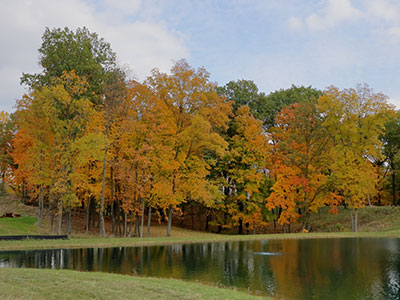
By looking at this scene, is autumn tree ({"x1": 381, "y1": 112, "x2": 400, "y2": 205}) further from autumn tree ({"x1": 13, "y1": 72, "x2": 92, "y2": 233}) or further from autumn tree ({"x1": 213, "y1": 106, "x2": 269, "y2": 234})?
autumn tree ({"x1": 13, "y1": 72, "x2": 92, "y2": 233})

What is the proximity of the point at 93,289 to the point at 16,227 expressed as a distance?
23305 millimetres

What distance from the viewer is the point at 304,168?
4378cm

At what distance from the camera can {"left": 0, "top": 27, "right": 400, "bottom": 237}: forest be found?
106 feet

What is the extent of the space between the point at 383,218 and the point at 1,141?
170ft

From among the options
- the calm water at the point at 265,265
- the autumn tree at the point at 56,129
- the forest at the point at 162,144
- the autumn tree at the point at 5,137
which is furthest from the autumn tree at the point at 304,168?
the autumn tree at the point at 5,137

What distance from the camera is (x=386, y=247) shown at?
26344mm

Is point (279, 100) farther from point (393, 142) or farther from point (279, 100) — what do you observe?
point (393, 142)

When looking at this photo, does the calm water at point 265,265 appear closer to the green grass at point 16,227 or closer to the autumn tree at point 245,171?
the green grass at point 16,227

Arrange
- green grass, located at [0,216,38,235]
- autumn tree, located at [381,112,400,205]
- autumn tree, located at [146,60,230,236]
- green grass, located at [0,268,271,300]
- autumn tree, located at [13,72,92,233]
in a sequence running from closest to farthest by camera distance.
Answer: green grass, located at [0,268,271,300]
green grass, located at [0,216,38,235]
autumn tree, located at [13,72,92,233]
autumn tree, located at [146,60,230,236]
autumn tree, located at [381,112,400,205]

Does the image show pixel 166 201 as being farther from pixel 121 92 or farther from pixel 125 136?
pixel 121 92

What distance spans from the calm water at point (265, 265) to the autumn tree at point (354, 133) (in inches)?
595

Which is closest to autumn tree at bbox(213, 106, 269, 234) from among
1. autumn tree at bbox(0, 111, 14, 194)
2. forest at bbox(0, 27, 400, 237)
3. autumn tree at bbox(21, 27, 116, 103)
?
forest at bbox(0, 27, 400, 237)

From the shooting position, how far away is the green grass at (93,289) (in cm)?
1077

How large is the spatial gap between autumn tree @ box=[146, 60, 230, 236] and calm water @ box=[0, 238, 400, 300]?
8.83 m
